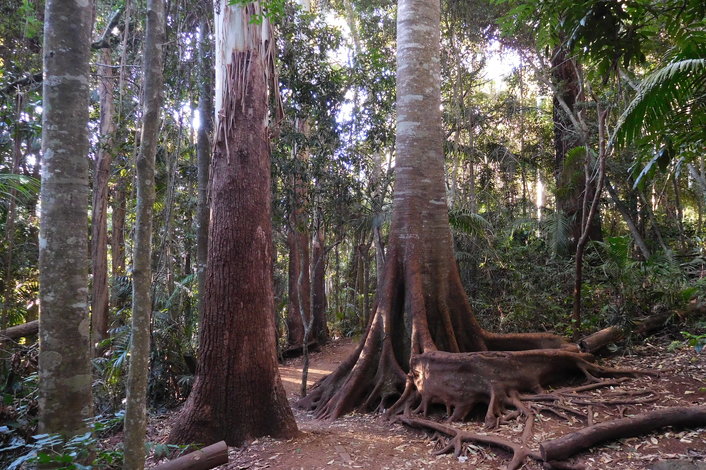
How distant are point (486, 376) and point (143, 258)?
3.93m

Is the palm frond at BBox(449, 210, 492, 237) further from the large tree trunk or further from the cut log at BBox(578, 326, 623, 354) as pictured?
the large tree trunk

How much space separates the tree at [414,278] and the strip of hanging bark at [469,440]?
28.2 inches

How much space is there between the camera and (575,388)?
17.8ft

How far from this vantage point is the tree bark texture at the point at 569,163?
34.0 feet

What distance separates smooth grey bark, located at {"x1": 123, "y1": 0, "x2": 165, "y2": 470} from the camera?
9.92 ft

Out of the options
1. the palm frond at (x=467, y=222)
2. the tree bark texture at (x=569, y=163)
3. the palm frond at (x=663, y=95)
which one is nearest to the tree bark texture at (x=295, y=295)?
A: the palm frond at (x=467, y=222)

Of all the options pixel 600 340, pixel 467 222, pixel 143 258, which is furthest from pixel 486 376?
pixel 467 222

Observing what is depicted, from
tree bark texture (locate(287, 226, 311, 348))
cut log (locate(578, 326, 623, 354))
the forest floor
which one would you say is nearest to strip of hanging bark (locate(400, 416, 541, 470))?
the forest floor

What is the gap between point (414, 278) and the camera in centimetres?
666

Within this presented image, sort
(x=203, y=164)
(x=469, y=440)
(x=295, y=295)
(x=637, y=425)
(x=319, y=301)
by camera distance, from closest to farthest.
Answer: (x=637, y=425) → (x=469, y=440) → (x=203, y=164) → (x=295, y=295) → (x=319, y=301)

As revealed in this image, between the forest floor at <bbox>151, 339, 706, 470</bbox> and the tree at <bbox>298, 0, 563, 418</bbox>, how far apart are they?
57cm

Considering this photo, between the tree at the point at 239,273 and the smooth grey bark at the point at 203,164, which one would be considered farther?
the smooth grey bark at the point at 203,164

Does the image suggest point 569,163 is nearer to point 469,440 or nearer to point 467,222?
point 467,222

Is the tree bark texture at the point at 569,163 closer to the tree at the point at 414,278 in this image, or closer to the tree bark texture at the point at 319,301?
the tree at the point at 414,278
